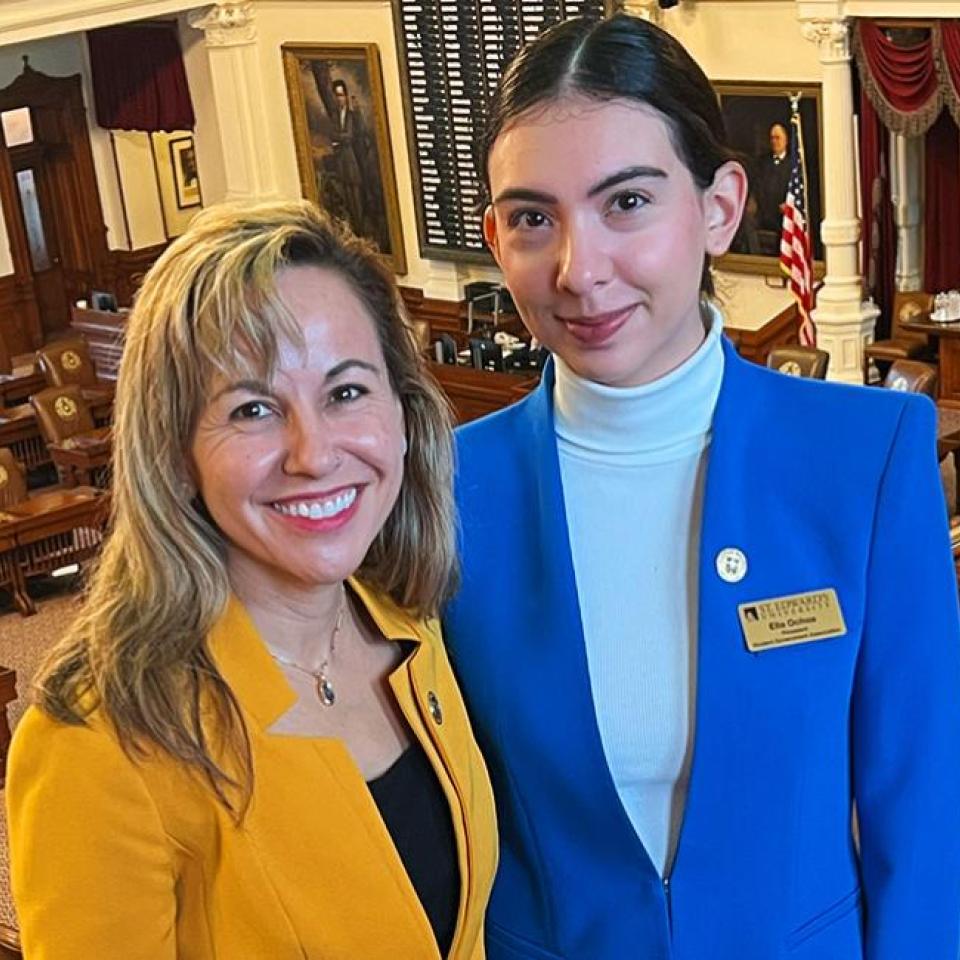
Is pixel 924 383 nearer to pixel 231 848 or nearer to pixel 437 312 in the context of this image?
pixel 437 312

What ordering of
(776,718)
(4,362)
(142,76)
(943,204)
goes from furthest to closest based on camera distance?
(142,76) < (4,362) < (943,204) < (776,718)

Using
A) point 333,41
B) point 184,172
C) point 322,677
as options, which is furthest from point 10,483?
point 322,677

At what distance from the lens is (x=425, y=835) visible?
7.38ft

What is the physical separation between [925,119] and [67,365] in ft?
21.4

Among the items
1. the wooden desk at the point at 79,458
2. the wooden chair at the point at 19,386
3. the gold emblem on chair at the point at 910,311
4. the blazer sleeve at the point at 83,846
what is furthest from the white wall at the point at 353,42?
the blazer sleeve at the point at 83,846

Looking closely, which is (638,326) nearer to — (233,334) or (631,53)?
(631,53)

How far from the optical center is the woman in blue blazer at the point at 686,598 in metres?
2.16

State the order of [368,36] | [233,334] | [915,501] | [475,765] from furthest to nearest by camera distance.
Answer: [368,36], [475,765], [915,501], [233,334]

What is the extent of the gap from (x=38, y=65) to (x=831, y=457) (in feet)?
52.0

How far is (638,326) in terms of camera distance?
217cm

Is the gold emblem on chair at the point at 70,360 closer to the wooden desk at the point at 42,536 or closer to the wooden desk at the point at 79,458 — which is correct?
the wooden desk at the point at 79,458

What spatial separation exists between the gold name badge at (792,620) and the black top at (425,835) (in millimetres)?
428

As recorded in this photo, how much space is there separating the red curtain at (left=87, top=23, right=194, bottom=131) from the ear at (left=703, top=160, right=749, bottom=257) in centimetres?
1445

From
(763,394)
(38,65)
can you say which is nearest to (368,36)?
(38,65)
